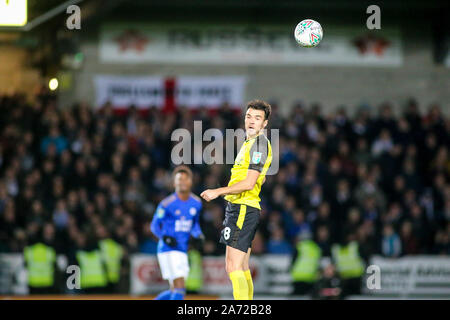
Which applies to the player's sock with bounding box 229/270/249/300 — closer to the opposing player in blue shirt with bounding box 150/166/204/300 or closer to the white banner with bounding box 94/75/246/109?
the opposing player in blue shirt with bounding box 150/166/204/300

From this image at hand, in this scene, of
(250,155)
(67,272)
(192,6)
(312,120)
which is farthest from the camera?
(192,6)

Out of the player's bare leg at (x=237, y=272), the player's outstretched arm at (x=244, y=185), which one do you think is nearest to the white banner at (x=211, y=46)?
the player's outstretched arm at (x=244, y=185)

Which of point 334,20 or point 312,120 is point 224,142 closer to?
point 312,120

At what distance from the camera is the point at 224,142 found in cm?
1579

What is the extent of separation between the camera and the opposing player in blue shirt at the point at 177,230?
994cm

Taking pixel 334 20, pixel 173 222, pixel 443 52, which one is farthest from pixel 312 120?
pixel 173 222

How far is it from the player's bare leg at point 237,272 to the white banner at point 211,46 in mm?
12795

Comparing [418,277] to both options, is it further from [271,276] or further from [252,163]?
[252,163]

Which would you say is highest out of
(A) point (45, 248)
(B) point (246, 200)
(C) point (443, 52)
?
(C) point (443, 52)

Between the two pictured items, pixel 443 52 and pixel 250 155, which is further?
pixel 443 52

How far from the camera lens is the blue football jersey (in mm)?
10016

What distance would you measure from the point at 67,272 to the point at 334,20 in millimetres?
9944

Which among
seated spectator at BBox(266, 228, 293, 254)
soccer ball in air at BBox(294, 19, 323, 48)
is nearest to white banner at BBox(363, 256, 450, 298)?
seated spectator at BBox(266, 228, 293, 254)

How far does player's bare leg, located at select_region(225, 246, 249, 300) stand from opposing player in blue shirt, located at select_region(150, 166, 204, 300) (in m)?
2.61
